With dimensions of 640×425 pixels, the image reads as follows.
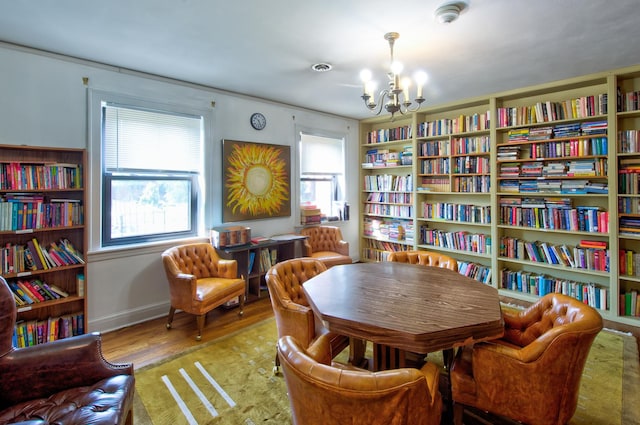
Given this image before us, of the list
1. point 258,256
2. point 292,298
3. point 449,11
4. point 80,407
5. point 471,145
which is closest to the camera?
point 80,407

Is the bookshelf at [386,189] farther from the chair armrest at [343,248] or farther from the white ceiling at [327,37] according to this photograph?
the white ceiling at [327,37]

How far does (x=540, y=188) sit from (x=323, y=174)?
3.01 metres

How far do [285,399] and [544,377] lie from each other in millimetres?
1527

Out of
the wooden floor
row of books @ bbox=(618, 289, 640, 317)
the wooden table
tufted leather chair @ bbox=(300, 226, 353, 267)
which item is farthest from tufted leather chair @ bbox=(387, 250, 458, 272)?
row of books @ bbox=(618, 289, 640, 317)

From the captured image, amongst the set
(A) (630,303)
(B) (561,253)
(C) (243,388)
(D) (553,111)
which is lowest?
(C) (243,388)

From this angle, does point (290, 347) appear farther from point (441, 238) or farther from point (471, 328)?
point (441, 238)

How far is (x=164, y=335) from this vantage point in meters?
3.11

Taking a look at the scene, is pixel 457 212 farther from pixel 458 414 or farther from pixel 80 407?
pixel 80 407

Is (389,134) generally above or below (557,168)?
above

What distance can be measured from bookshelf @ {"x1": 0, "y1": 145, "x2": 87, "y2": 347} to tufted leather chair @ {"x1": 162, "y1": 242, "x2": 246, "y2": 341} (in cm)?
72

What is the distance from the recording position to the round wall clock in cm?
429

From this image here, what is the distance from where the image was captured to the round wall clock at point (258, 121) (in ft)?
14.1

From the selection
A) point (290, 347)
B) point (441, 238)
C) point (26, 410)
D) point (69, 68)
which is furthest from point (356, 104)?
point (26, 410)

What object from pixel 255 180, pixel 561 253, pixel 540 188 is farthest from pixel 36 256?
pixel 561 253
